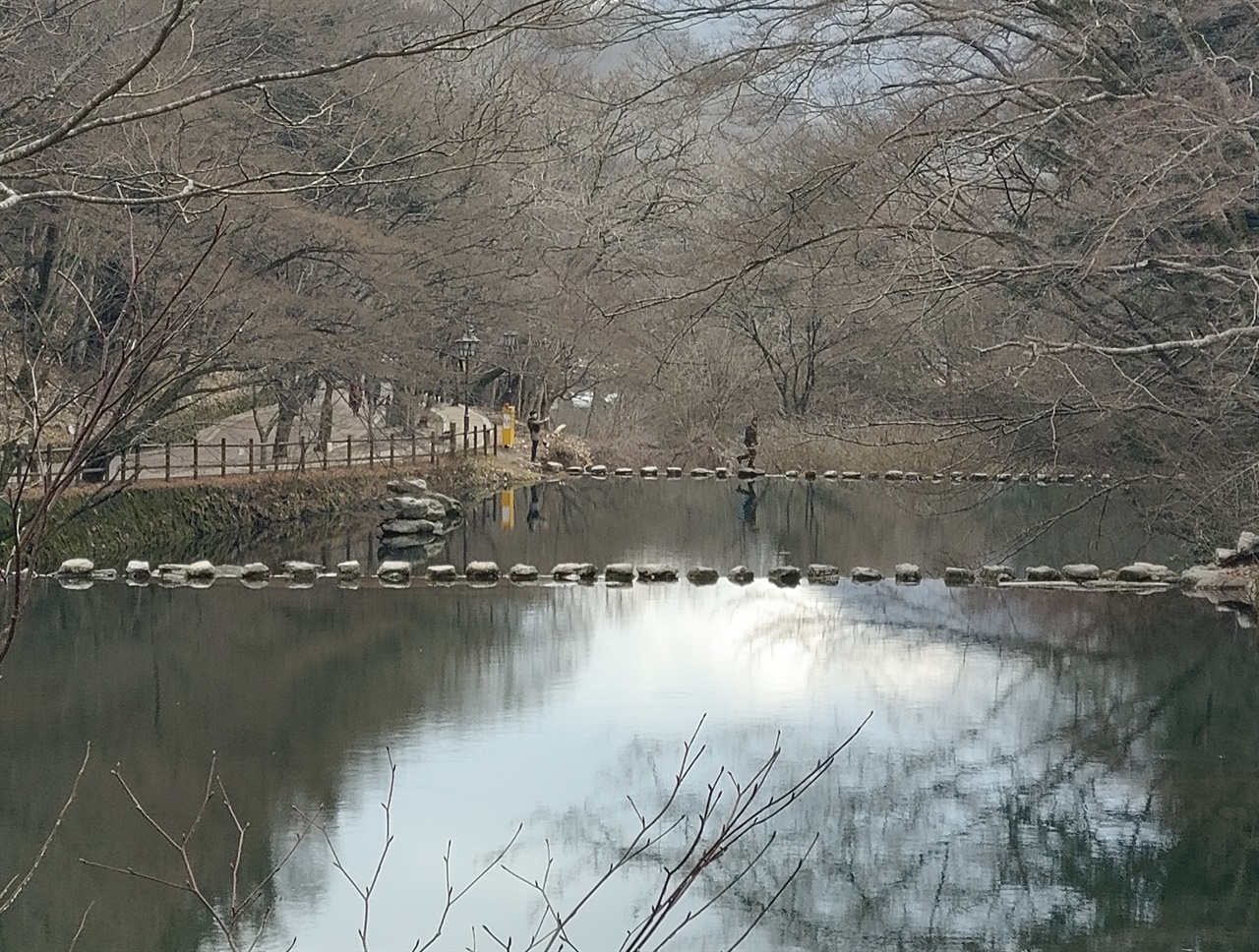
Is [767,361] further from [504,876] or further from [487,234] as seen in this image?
[504,876]

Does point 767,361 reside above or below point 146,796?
above

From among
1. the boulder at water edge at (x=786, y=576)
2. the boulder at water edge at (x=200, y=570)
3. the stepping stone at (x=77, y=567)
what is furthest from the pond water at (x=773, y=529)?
the stepping stone at (x=77, y=567)

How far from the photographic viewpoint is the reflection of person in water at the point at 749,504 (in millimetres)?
18047

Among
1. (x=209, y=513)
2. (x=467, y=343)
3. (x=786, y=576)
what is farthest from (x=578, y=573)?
(x=467, y=343)

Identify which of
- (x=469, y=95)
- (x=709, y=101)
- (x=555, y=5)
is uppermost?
(x=469, y=95)

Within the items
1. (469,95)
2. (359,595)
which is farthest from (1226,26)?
(469,95)

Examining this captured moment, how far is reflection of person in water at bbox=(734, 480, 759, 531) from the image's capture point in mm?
18047

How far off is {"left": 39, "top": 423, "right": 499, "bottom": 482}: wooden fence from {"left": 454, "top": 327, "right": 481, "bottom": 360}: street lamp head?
1.11 meters

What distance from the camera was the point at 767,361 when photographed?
90.9 feet

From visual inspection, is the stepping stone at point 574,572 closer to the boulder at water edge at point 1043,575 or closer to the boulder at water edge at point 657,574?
the boulder at water edge at point 657,574

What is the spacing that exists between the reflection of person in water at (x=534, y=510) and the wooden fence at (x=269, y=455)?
116 cm

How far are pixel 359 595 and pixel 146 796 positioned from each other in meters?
5.44

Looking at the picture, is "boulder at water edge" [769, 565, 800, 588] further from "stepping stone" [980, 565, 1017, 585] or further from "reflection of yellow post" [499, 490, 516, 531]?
"reflection of yellow post" [499, 490, 516, 531]

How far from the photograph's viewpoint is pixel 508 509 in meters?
19.1
